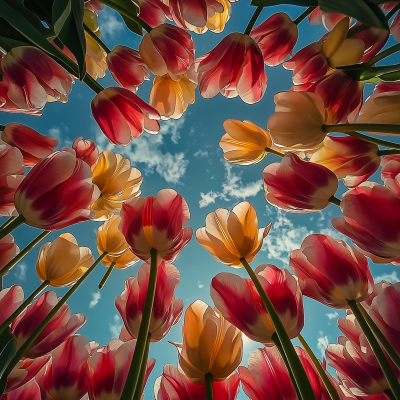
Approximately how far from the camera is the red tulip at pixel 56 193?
33cm

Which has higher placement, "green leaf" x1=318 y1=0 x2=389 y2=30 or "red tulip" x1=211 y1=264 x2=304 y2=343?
"green leaf" x1=318 y1=0 x2=389 y2=30

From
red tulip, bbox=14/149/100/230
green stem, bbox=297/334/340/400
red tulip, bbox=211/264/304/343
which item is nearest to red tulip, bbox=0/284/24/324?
red tulip, bbox=14/149/100/230

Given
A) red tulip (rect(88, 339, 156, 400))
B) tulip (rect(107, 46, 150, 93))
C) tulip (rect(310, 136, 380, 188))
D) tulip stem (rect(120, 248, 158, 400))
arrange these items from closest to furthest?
tulip stem (rect(120, 248, 158, 400)) → red tulip (rect(88, 339, 156, 400)) → tulip (rect(310, 136, 380, 188)) → tulip (rect(107, 46, 150, 93))

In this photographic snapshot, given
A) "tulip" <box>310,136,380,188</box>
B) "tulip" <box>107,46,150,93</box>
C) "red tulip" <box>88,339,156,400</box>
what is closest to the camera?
"red tulip" <box>88,339,156,400</box>

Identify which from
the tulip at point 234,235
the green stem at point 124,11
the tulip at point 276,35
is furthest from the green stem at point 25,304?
the tulip at point 276,35

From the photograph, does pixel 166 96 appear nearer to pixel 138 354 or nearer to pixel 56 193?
pixel 56 193

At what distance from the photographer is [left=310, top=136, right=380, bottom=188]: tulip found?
0.44m

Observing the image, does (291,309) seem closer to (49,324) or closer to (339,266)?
(339,266)

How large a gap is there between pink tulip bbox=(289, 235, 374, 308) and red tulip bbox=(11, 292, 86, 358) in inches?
11.9

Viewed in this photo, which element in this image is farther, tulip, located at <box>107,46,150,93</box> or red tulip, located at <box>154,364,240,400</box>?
tulip, located at <box>107,46,150,93</box>

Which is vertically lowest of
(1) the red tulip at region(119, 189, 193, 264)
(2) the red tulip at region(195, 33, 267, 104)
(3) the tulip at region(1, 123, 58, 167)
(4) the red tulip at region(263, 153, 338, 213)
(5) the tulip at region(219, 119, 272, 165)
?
(1) the red tulip at region(119, 189, 193, 264)

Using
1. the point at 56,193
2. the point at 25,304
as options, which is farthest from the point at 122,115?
the point at 25,304

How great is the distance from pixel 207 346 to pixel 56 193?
25 centimetres

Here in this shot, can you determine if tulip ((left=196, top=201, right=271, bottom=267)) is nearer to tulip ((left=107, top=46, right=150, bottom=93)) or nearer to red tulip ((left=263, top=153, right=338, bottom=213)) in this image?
red tulip ((left=263, top=153, right=338, bottom=213))
